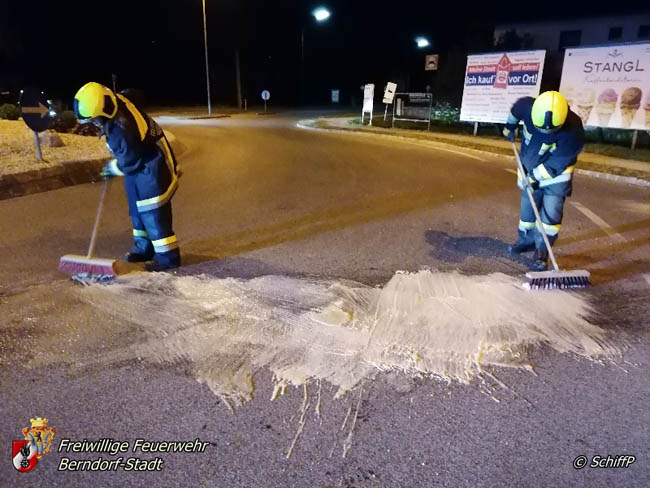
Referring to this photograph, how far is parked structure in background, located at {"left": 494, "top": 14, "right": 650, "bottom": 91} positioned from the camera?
3782cm

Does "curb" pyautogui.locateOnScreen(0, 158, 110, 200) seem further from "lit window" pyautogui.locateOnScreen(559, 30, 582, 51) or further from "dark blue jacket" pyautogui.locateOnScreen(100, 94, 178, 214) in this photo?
Answer: "lit window" pyautogui.locateOnScreen(559, 30, 582, 51)

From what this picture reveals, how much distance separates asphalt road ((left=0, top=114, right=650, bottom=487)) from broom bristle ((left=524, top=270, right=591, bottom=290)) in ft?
0.66

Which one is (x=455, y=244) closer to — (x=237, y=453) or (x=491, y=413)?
(x=491, y=413)

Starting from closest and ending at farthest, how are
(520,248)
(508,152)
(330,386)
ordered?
(330,386) → (520,248) → (508,152)

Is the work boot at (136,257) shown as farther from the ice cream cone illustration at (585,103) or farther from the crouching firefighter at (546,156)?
the ice cream cone illustration at (585,103)

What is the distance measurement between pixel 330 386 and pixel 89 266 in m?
2.69

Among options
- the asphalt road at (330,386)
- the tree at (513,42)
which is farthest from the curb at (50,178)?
the tree at (513,42)

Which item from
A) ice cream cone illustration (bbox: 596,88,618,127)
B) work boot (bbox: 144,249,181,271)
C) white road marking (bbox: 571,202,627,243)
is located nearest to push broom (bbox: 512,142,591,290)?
white road marking (bbox: 571,202,627,243)

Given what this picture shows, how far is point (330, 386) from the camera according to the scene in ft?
9.87

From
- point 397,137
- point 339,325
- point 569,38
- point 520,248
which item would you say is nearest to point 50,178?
point 339,325

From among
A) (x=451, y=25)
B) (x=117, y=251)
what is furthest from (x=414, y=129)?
(x=451, y=25)

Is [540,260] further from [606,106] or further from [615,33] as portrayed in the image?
[615,33]

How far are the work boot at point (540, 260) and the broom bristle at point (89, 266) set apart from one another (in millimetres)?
4064

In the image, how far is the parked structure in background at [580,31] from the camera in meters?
37.8
